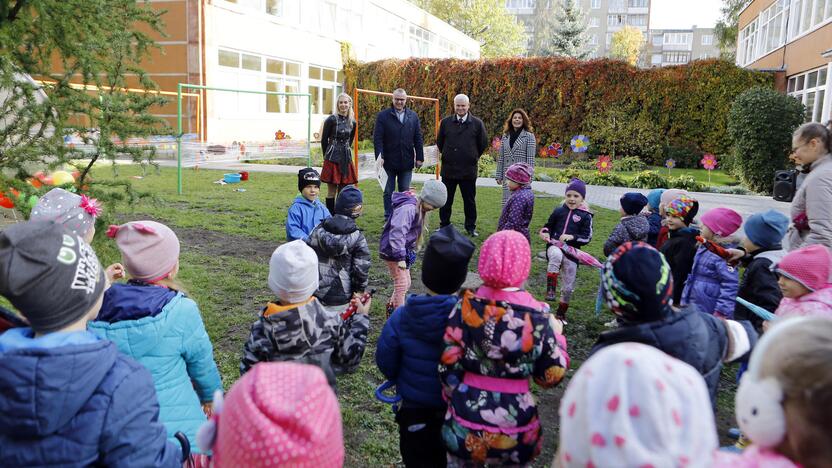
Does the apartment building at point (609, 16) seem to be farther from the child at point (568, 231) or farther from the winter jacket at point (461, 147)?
the child at point (568, 231)

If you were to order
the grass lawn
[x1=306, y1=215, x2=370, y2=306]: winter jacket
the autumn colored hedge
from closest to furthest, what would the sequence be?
1. the grass lawn
2. [x1=306, y1=215, x2=370, y2=306]: winter jacket
3. the autumn colored hedge

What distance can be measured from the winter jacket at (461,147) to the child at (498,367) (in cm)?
671

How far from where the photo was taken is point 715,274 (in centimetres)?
405

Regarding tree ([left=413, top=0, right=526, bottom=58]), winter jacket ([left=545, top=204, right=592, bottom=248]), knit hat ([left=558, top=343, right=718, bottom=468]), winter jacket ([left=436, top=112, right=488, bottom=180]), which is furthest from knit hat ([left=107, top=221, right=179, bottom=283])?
tree ([left=413, top=0, right=526, bottom=58])

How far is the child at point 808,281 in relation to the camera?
3.08 metres

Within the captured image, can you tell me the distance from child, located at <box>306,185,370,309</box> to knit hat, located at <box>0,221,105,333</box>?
2.37 m

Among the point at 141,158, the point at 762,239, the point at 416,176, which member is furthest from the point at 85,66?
the point at 416,176

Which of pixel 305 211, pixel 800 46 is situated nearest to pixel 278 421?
pixel 305 211

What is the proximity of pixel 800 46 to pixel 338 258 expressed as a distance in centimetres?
2282

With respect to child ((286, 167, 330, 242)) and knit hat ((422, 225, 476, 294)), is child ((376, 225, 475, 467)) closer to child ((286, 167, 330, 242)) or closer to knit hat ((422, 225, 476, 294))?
knit hat ((422, 225, 476, 294))

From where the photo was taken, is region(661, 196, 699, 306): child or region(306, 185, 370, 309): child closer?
region(306, 185, 370, 309): child

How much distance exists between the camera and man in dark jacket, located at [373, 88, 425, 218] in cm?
900

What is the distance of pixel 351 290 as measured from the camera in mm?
4324

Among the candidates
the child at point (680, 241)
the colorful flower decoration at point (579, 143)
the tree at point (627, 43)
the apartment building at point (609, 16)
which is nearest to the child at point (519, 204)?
the child at point (680, 241)
